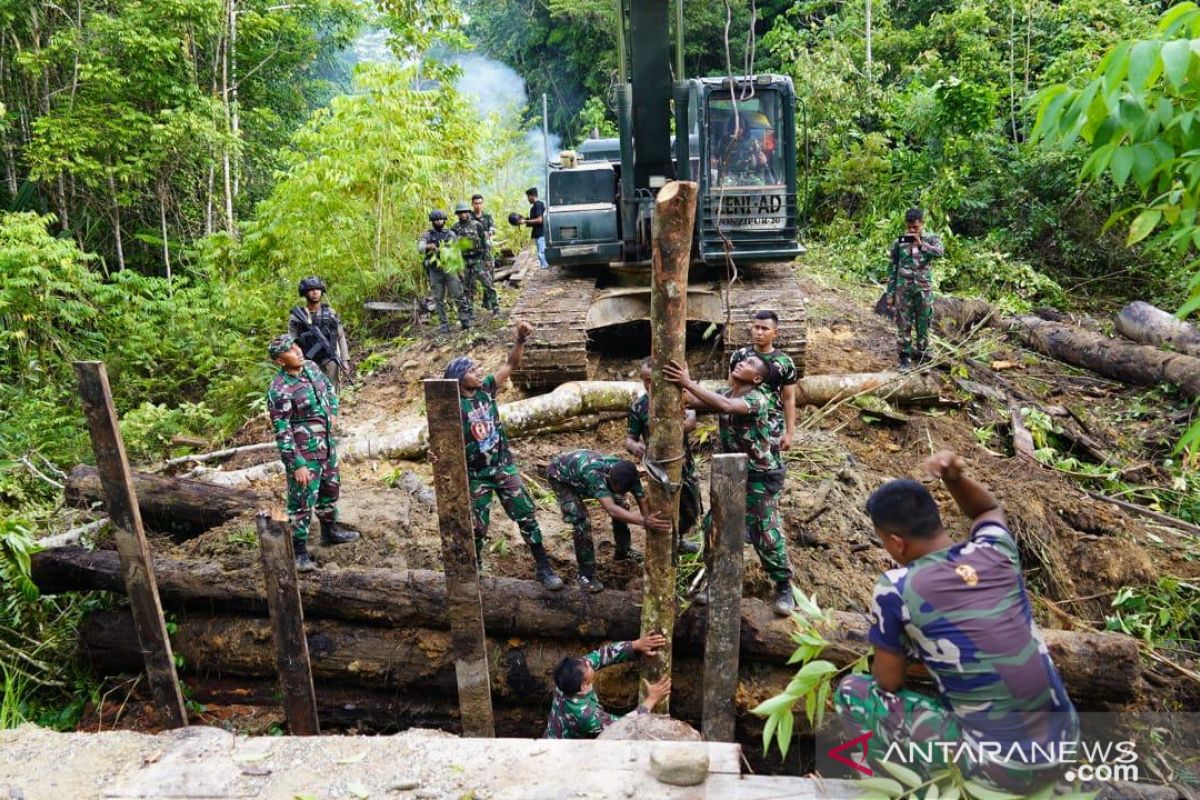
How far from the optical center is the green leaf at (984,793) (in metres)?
2.63

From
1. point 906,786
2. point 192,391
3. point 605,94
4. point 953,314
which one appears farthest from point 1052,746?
point 605,94

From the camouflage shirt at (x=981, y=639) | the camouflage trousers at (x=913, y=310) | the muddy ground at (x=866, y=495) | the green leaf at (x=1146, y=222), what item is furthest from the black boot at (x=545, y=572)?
the camouflage trousers at (x=913, y=310)

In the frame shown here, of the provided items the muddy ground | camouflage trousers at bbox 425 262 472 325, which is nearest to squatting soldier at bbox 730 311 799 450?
the muddy ground

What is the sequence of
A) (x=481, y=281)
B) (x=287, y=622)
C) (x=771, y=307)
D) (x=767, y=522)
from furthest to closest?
1. (x=481, y=281)
2. (x=771, y=307)
3. (x=767, y=522)
4. (x=287, y=622)

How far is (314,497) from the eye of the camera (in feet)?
18.9

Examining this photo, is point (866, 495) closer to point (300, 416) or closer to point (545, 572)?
point (545, 572)

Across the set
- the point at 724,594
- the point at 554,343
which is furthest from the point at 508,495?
the point at 554,343

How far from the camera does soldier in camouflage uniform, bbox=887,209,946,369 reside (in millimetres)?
8430

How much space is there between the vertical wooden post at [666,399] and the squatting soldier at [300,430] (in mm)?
2518

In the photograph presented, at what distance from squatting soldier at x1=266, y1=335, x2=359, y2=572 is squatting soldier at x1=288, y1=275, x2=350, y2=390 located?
2.03 m

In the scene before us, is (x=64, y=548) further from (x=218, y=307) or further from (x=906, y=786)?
(x=218, y=307)

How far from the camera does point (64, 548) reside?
5.51m

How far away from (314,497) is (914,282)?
6.25m

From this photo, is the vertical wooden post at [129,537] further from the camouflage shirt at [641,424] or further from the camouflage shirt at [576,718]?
the camouflage shirt at [641,424]
